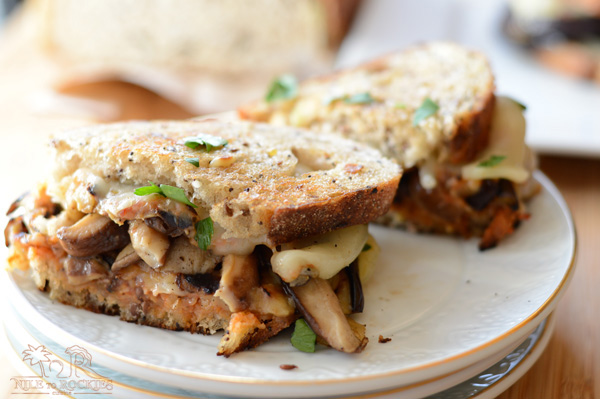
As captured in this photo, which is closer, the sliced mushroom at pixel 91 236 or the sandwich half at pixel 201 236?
the sandwich half at pixel 201 236

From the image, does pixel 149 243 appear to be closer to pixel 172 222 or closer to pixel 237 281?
pixel 172 222

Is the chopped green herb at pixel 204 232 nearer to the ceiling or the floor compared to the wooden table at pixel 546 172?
nearer to the ceiling

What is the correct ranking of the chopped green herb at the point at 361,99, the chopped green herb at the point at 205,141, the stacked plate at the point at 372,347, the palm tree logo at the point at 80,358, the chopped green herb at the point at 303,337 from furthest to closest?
the chopped green herb at the point at 361,99
the chopped green herb at the point at 205,141
the chopped green herb at the point at 303,337
the palm tree logo at the point at 80,358
the stacked plate at the point at 372,347

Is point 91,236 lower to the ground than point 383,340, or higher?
higher

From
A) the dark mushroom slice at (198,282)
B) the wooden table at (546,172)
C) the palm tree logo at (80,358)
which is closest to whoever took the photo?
the palm tree logo at (80,358)

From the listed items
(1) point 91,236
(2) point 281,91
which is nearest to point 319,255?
(1) point 91,236

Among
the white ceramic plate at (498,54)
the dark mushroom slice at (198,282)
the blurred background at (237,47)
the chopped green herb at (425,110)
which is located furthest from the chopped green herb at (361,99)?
the blurred background at (237,47)

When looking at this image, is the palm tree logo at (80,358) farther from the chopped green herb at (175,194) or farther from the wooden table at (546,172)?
the chopped green herb at (175,194)
